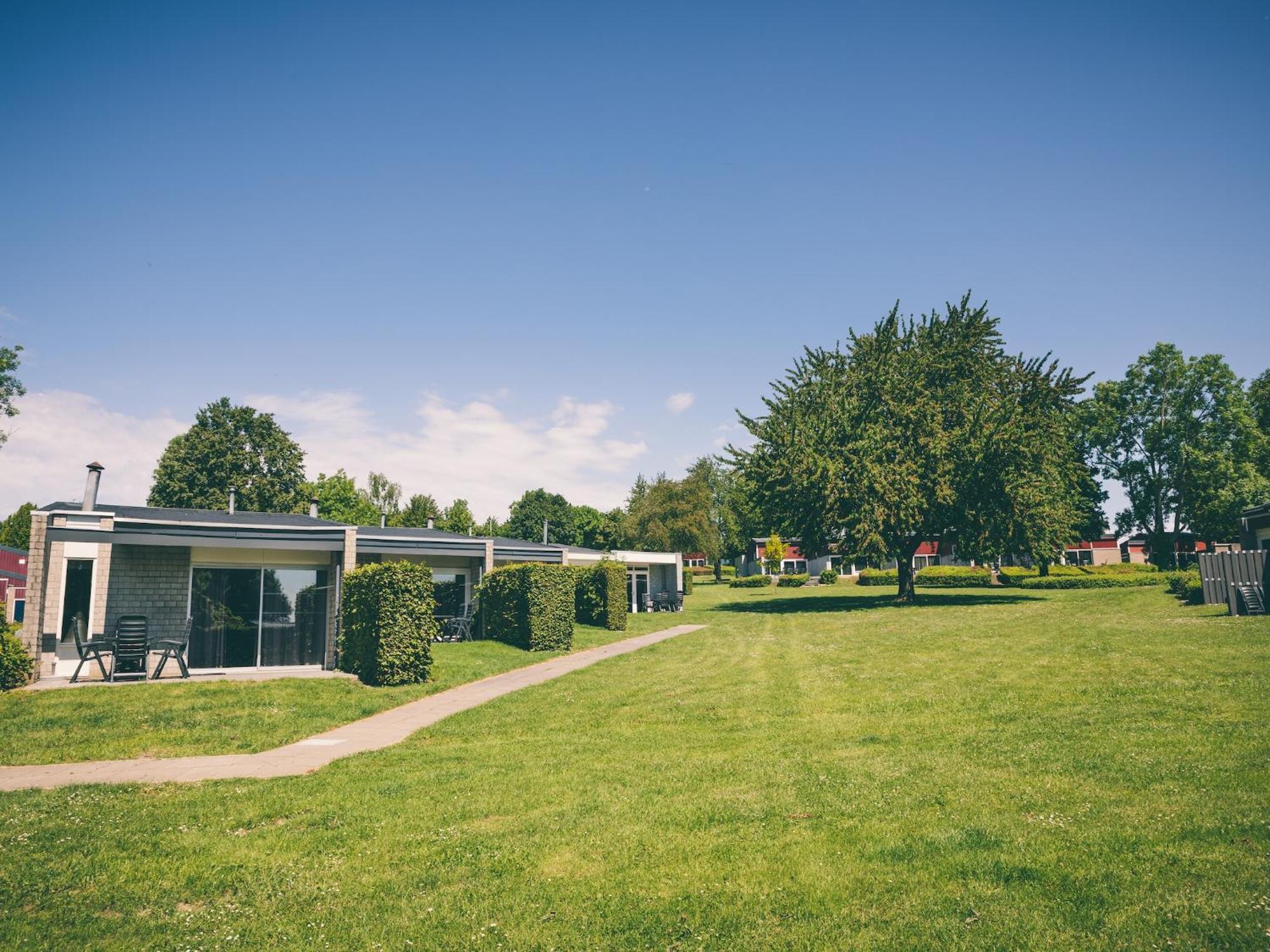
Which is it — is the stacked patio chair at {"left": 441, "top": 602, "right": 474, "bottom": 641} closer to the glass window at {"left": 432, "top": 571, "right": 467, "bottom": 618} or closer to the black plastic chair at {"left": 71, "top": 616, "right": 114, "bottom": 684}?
the glass window at {"left": 432, "top": 571, "right": 467, "bottom": 618}

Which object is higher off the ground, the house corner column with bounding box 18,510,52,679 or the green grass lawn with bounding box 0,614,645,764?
the house corner column with bounding box 18,510,52,679

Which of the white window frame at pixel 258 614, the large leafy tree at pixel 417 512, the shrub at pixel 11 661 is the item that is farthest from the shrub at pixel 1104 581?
the large leafy tree at pixel 417 512

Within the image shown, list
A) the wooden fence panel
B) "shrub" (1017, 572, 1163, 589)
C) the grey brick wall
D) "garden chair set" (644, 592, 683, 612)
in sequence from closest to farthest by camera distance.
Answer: the grey brick wall
the wooden fence panel
"garden chair set" (644, 592, 683, 612)
"shrub" (1017, 572, 1163, 589)

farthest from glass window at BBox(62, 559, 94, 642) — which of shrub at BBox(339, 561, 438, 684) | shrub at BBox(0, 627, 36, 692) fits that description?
shrub at BBox(339, 561, 438, 684)

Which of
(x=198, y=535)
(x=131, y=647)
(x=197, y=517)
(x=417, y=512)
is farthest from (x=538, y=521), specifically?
(x=131, y=647)

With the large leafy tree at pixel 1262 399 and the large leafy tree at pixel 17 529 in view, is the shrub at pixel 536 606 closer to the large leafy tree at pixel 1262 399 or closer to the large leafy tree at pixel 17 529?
the large leafy tree at pixel 17 529

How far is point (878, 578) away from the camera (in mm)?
58969

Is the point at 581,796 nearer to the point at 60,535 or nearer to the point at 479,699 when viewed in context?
the point at 479,699

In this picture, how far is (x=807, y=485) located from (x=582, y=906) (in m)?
28.4

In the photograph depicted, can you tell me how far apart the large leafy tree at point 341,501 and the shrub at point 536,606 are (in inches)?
1856

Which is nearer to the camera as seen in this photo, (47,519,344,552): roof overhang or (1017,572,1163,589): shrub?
(47,519,344,552): roof overhang

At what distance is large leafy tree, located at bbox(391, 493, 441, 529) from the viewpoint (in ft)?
227

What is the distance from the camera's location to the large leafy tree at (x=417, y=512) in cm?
6931

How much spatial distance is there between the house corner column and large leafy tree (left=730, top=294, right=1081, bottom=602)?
25412 mm
